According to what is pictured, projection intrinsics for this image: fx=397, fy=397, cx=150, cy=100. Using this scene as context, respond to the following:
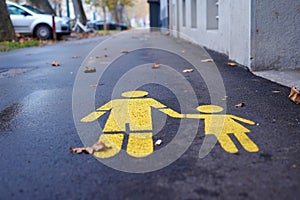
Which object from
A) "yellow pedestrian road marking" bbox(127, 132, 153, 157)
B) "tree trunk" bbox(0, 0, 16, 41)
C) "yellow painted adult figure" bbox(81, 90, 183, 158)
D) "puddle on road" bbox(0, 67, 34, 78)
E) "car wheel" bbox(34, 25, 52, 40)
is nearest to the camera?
"yellow pedestrian road marking" bbox(127, 132, 153, 157)

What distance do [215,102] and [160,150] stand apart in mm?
1687

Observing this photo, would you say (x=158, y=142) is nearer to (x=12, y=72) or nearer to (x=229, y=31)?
(x=229, y=31)

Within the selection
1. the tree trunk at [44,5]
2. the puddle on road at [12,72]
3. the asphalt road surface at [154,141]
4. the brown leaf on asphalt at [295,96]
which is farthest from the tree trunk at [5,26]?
the brown leaf on asphalt at [295,96]

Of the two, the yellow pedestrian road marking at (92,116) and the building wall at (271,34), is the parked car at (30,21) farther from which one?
the yellow pedestrian road marking at (92,116)

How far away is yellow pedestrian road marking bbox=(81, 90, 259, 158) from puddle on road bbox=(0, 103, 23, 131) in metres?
0.75

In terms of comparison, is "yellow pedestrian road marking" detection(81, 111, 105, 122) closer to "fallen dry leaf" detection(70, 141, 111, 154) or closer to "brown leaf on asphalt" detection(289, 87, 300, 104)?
"fallen dry leaf" detection(70, 141, 111, 154)

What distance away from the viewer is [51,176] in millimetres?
2553

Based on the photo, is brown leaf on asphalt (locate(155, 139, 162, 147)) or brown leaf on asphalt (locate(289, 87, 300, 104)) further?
brown leaf on asphalt (locate(289, 87, 300, 104))

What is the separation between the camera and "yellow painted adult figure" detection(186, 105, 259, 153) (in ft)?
9.84

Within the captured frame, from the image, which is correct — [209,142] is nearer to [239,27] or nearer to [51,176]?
[51,176]

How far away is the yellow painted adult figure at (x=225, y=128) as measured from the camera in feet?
9.84

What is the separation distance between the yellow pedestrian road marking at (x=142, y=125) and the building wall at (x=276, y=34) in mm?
2479

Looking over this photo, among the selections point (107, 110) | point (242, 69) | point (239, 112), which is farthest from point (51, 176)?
point (242, 69)

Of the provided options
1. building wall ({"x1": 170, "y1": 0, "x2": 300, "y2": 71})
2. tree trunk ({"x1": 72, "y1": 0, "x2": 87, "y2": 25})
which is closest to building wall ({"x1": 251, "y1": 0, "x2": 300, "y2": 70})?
building wall ({"x1": 170, "y1": 0, "x2": 300, "y2": 71})
